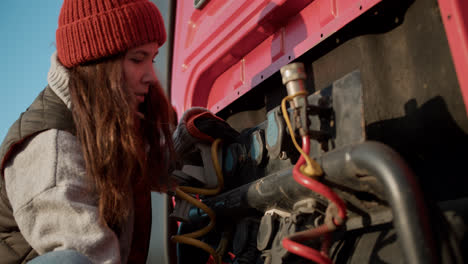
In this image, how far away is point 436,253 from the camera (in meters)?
0.62

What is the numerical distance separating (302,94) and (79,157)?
0.60 meters

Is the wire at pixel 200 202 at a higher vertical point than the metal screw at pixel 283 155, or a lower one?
lower

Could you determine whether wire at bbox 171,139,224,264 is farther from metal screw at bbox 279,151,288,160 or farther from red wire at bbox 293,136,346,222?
red wire at bbox 293,136,346,222

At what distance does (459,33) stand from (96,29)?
900mm

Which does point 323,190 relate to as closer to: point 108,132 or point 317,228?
point 317,228

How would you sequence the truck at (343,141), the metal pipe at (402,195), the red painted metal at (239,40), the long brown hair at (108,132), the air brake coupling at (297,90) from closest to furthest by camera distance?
1. the metal pipe at (402,195)
2. the truck at (343,141)
3. the air brake coupling at (297,90)
4. the long brown hair at (108,132)
5. the red painted metal at (239,40)

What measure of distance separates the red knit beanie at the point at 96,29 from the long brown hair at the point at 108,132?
0.04m

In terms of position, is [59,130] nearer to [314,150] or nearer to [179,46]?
[314,150]

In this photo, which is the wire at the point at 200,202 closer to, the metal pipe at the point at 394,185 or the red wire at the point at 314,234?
the metal pipe at the point at 394,185

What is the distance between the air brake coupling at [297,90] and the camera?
3.02 ft

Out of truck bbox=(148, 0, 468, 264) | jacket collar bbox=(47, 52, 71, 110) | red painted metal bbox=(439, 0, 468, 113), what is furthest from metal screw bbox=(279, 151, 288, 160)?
jacket collar bbox=(47, 52, 71, 110)

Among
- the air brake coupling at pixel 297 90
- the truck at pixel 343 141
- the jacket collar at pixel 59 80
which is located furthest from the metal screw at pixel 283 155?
the jacket collar at pixel 59 80

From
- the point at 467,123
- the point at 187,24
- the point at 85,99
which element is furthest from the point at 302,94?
the point at 187,24

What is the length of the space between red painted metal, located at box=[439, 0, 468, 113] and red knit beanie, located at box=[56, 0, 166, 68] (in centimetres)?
79
